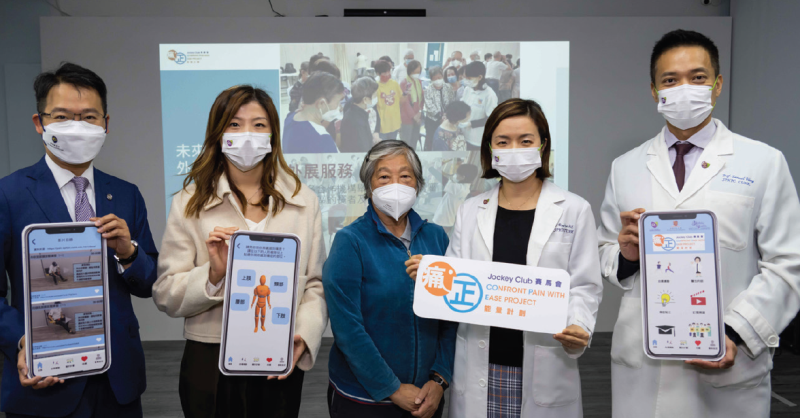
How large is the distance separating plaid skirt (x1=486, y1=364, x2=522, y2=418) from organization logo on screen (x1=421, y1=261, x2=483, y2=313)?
0.31 metres

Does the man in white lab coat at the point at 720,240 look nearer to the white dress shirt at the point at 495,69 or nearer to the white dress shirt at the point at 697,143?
the white dress shirt at the point at 697,143

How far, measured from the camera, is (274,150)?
5.79 feet

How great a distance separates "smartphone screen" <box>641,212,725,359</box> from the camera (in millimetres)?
1428

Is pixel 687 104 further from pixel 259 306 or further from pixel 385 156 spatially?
pixel 259 306

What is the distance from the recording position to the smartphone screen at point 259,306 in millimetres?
1459

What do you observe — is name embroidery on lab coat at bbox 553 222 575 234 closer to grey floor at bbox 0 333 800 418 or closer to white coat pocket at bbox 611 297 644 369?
white coat pocket at bbox 611 297 644 369

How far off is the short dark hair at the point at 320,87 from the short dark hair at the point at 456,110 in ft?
3.55

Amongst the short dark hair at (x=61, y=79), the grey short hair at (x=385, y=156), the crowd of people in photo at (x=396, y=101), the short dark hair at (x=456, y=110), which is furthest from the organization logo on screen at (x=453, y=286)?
the short dark hair at (x=456, y=110)

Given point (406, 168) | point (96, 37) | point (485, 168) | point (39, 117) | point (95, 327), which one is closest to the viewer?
point (95, 327)

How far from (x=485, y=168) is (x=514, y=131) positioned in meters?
0.22

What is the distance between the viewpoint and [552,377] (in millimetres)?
1599

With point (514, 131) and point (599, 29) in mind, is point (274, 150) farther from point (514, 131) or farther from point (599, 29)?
point (599, 29)

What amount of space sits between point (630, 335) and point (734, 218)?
1.68 feet

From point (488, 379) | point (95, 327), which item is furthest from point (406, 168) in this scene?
point (95, 327)
